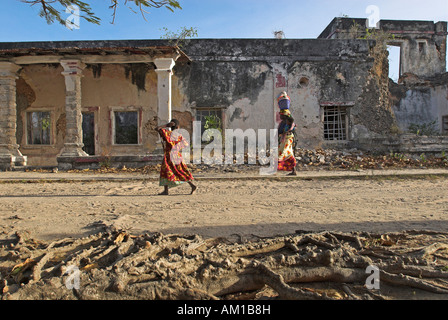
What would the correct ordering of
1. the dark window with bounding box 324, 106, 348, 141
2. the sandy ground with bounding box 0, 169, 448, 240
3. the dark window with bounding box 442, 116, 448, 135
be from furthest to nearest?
the dark window with bounding box 442, 116, 448, 135
the dark window with bounding box 324, 106, 348, 141
the sandy ground with bounding box 0, 169, 448, 240

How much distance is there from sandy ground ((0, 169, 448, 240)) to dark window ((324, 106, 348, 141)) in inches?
251

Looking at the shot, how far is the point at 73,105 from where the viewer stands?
10812mm

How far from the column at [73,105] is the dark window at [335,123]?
9.38 m

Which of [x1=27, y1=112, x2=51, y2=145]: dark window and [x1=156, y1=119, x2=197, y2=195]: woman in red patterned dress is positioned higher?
[x1=27, y1=112, x2=51, y2=145]: dark window

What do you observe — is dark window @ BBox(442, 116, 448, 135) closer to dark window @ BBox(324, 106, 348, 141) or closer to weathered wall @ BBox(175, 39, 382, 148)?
weathered wall @ BBox(175, 39, 382, 148)

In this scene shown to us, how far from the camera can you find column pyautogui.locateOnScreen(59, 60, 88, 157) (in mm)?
10664

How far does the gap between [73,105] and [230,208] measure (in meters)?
8.63

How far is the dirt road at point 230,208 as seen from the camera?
135 inches

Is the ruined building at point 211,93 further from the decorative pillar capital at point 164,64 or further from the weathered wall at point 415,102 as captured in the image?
the weathered wall at point 415,102

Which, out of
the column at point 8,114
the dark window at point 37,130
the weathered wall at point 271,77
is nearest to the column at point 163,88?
the weathered wall at point 271,77

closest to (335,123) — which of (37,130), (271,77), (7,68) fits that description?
(271,77)

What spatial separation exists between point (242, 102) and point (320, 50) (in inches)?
147

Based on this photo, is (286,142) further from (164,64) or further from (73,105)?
(73,105)

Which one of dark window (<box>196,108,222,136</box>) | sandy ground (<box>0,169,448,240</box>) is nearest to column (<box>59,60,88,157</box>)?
sandy ground (<box>0,169,448,240</box>)
